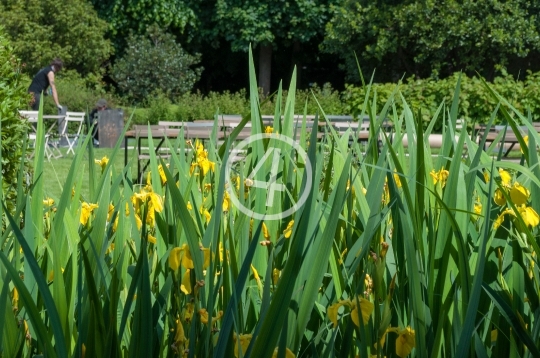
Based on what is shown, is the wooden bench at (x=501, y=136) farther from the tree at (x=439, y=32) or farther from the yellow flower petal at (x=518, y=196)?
the tree at (x=439, y=32)

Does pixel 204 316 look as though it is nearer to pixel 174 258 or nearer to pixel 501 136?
pixel 174 258

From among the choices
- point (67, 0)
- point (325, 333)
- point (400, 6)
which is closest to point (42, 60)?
point (67, 0)

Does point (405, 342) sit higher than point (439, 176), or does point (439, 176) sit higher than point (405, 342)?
point (439, 176)

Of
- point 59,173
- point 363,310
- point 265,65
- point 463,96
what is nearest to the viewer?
point 363,310

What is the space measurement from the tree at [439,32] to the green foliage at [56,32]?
5.84 metres

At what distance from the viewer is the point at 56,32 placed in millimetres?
21344

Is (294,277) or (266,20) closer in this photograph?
(294,277)

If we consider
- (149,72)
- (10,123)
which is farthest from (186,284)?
(149,72)

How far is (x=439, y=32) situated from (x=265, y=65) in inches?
358

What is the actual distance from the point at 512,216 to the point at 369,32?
1972 cm

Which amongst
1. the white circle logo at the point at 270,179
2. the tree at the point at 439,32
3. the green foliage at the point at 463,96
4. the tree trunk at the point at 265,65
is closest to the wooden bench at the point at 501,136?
the white circle logo at the point at 270,179

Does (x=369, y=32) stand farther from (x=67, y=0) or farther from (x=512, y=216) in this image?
(x=512, y=216)

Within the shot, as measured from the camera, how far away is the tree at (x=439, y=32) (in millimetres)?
19391

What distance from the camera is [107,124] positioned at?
13.4 m
